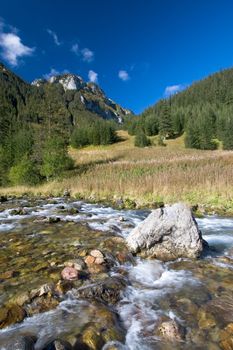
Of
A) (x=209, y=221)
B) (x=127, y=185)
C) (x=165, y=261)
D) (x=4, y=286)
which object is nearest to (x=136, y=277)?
(x=165, y=261)

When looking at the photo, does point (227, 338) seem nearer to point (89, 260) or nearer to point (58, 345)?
point (58, 345)

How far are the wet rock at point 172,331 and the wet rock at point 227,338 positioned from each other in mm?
492

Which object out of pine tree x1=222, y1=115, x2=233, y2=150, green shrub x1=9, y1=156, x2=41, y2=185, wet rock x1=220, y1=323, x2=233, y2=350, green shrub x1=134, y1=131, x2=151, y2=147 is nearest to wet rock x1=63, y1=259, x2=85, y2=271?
wet rock x1=220, y1=323, x2=233, y2=350

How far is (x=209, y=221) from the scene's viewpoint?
1065 cm

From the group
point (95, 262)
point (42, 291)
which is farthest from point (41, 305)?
point (95, 262)

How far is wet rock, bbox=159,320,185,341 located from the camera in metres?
3.93

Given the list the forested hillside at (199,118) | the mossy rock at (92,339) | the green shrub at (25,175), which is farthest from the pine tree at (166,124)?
the mossy rock at (92,339)

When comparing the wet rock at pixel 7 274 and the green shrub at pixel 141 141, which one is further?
the green shrub at pixel 141 141

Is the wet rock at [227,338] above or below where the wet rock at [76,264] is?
below

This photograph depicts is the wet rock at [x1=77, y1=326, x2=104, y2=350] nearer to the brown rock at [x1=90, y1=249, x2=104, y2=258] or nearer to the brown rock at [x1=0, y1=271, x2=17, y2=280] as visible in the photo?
the brown rock at [x1=0, y1=271, x2=17, y2=280]

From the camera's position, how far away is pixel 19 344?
358 cm

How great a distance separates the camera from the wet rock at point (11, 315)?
4.24 metres

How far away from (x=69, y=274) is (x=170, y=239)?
2.49 m

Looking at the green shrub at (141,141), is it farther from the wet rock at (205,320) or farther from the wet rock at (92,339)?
the wet rock at (92,339)
